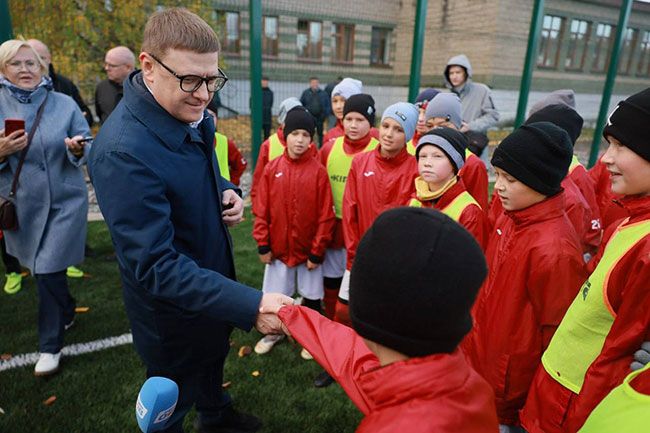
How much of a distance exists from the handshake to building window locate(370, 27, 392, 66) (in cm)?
746

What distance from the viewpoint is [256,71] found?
6.29 meters

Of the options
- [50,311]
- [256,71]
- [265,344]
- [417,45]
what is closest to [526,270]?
[265,344]

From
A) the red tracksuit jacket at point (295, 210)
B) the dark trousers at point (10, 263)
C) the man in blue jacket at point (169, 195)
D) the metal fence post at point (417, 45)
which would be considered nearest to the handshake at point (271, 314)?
the man in blue jacket at point (169, 195)

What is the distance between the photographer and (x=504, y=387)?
2162 mm

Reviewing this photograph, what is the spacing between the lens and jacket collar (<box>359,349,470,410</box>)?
3.48 ft

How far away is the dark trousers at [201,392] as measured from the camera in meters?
2.21

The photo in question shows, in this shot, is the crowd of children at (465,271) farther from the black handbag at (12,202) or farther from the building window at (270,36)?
the building window at (270,36)

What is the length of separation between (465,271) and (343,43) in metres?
8.82

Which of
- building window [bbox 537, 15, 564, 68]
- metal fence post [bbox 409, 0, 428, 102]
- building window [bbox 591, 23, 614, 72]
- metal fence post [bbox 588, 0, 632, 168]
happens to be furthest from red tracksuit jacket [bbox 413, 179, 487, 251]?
building window [bbox 591, 23, 614, 72]

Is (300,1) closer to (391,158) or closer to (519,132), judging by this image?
(391,158)

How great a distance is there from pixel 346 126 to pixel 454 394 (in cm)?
332

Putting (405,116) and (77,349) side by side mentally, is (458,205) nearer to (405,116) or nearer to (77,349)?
(405,116)

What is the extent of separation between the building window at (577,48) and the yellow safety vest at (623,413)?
18.7 metres

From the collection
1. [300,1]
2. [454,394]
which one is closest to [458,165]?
[454,394]
